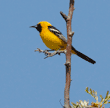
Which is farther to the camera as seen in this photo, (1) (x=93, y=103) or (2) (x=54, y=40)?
(2) (x=54, y=40)

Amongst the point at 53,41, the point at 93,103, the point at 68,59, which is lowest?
the point at 93,103

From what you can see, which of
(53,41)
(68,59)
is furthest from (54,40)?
(68,59)

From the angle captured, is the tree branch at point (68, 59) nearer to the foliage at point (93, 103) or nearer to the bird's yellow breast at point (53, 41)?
the foliage at point (93, 103)

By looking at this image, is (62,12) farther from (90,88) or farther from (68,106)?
(68,106)

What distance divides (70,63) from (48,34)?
8.71 feet

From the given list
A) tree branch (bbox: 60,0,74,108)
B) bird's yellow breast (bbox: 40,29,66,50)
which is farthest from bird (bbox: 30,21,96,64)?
tree branch (bbox: 60,0,74,108)

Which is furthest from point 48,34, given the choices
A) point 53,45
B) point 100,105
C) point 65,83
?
point 100,105

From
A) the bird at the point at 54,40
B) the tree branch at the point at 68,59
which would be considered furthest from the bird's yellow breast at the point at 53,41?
the tree branch at the point at 68,59

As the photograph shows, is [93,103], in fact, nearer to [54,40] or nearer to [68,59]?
[68,59]

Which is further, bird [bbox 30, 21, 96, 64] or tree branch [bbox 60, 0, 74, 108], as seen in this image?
bird [bbox 30, 21, 96, 64]

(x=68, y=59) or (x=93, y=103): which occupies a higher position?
(x=68, y=59)

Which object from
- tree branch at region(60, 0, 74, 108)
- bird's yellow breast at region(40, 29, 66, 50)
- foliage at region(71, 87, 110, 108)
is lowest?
foliage at region(71, 87, 110, 108)

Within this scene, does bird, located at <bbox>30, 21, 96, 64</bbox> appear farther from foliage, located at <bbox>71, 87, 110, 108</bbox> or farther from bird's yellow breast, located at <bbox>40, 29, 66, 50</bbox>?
foliage, located at <bbox>71, 87, 110, 108</bbox>

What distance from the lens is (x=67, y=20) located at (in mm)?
3465
